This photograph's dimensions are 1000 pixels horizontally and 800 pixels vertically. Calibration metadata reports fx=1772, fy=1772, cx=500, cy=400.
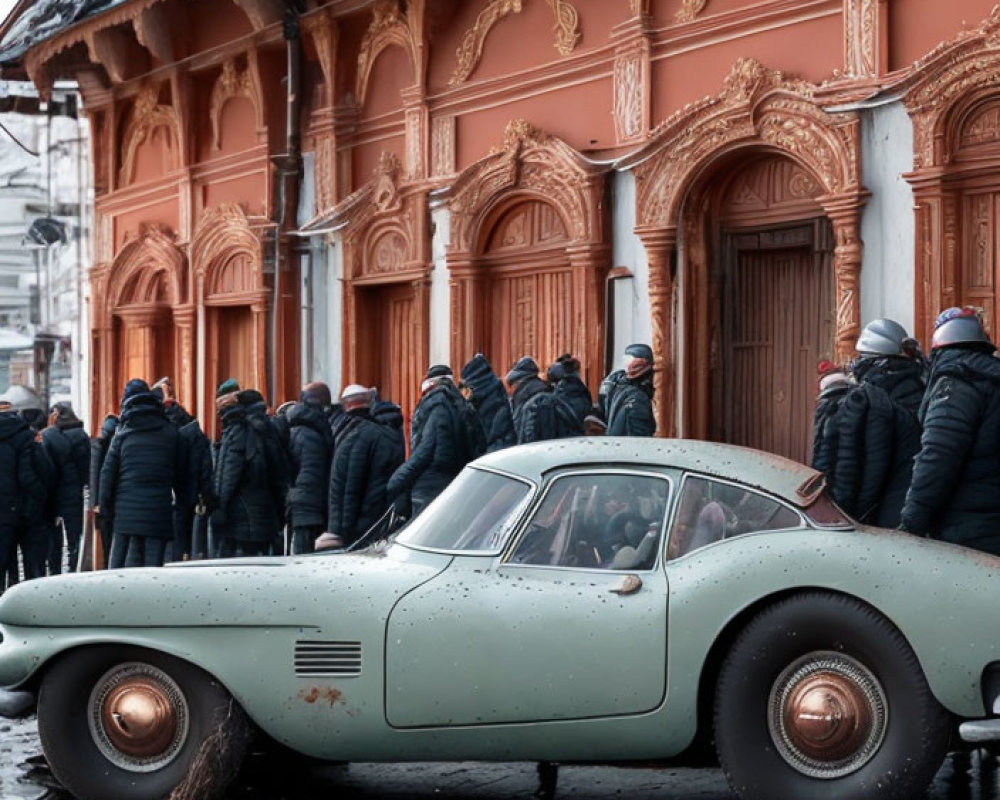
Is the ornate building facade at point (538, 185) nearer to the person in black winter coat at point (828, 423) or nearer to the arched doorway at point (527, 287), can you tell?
the arched doorway at point (527, 287)

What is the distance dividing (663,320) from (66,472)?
5.15 metres

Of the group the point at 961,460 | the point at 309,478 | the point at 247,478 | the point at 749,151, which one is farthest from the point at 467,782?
the point at 749,151

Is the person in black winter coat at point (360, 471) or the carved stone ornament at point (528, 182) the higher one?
the carved stone ornament at point (528, 182)

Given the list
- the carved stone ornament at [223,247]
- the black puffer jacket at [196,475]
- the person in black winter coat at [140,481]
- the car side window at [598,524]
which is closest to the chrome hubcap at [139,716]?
the car side window at [598,524]

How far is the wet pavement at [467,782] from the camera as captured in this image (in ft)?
22.4

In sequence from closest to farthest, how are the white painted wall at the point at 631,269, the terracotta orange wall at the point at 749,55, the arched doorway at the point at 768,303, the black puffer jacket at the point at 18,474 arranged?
the terracotta orange wall at the point at 749,55, the arched doorway at the point at 768,303, the black puffer jacket at the point at 18,474, the white painted wall at the point at 631,269

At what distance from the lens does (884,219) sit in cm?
1187

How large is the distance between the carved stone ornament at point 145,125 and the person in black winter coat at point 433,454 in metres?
10.5

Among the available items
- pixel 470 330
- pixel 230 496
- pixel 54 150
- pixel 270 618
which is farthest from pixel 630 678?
pixel 54 150

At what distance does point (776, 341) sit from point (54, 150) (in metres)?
18.7

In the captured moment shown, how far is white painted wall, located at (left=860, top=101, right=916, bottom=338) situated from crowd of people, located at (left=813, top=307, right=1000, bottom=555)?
8.65ft

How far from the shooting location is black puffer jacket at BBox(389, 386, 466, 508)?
1091 centimetres

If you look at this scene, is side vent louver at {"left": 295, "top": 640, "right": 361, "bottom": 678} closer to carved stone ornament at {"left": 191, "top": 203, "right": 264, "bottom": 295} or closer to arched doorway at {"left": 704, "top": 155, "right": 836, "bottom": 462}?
arched doorway at {"left": 704, "top": 155, "right": 836, "bottom": 462}

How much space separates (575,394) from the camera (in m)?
12.8
